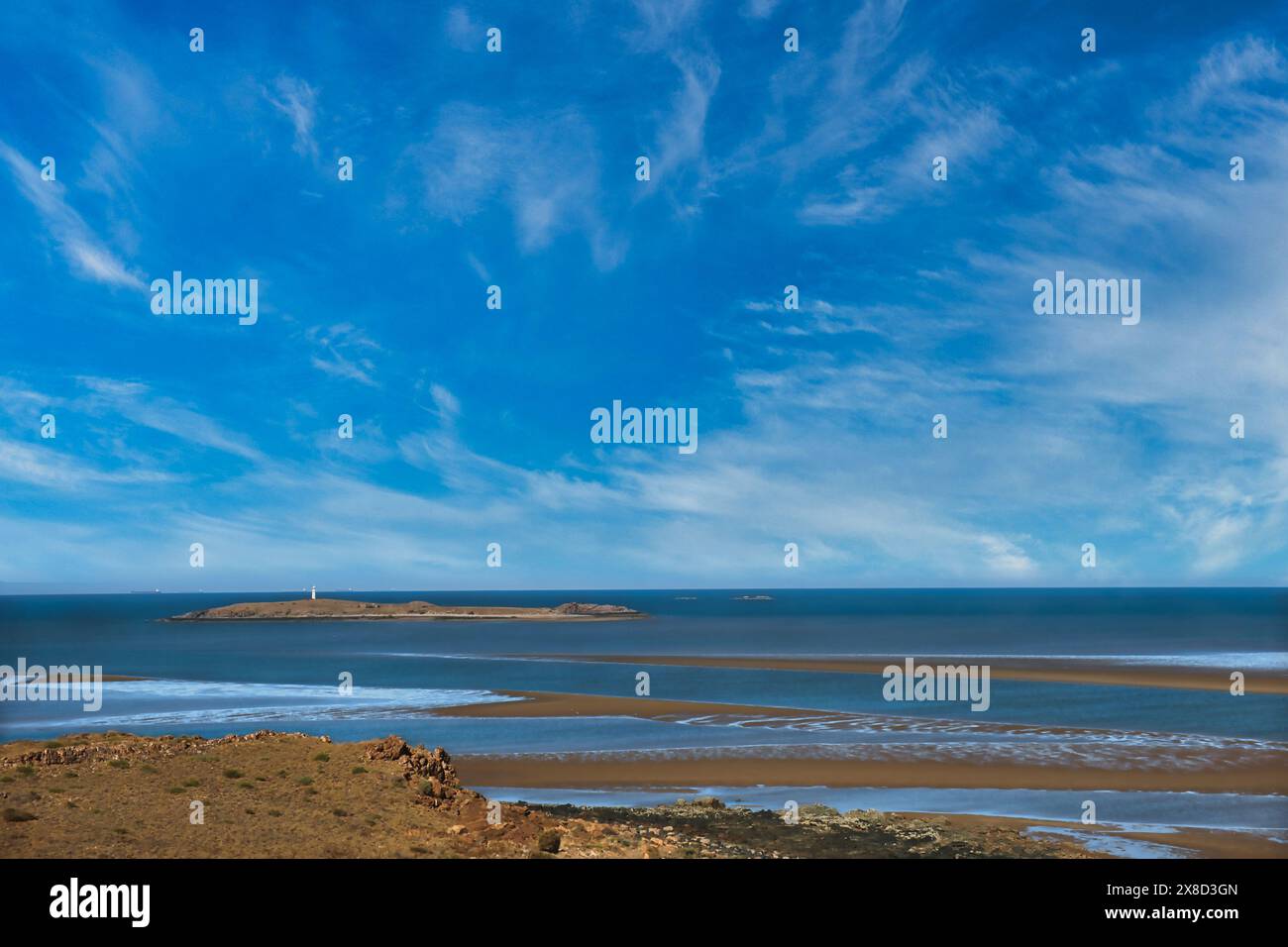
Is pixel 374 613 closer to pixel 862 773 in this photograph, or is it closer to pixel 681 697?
pixel 681 697

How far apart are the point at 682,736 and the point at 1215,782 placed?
18362 millimetres

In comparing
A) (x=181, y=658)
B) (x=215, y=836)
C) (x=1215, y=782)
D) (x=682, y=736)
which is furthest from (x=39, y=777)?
(x=181, y=658)

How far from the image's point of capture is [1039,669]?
215 ft

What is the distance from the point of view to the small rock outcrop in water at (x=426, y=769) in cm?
1989

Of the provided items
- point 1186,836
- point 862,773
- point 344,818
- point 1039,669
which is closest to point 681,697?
point 862,773

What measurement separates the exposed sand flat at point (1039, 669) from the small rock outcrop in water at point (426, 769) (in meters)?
47.4

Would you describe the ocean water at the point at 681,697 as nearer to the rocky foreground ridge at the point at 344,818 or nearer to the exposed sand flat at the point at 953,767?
the exposed sand flat at the point at 953,767

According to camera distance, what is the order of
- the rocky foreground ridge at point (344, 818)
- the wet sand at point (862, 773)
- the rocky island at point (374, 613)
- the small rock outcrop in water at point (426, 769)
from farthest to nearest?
the rocky island at point (374, 613) → the wet sand at point (862, 773) → the small rock outcrop in water at point (426, 769) → the rocky foreground ridge at point (344, 818)

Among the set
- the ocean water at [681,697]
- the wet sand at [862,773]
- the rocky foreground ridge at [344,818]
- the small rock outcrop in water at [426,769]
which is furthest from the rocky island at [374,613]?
the rocky foreground ridge at [344,818]

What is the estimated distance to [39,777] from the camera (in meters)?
19.4

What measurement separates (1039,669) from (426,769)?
5678 centimetres

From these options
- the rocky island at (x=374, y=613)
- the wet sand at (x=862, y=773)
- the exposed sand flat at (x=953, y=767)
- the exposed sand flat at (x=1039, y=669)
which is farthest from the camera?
the rocky island at (x=374, y=613)

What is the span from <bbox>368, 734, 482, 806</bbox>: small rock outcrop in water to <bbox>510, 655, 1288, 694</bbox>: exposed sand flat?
47.4 metres

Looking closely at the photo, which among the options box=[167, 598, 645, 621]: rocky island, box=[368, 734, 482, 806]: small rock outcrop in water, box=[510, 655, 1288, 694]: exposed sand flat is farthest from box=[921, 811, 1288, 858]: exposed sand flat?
box=[167, 598, 645, 621]: rocky island
